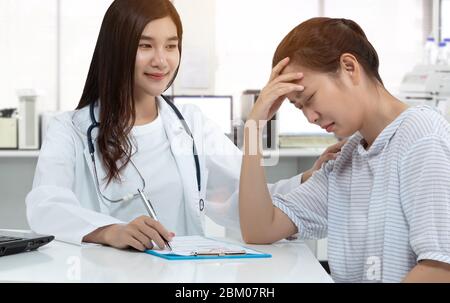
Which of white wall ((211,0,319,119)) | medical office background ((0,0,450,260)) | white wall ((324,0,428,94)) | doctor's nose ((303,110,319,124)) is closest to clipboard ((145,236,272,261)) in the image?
doctor's nose ((303,110,319,124))

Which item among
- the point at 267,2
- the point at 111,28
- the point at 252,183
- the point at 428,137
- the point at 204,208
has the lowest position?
the point at 204,208

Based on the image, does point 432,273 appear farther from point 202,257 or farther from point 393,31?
point 393,31

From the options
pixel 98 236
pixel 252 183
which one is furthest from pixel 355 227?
pixel 98 236

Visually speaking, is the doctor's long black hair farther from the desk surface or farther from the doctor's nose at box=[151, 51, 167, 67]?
the desk surface

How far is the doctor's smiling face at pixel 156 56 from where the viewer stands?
1.67 metres

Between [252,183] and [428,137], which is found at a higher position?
[428,137]

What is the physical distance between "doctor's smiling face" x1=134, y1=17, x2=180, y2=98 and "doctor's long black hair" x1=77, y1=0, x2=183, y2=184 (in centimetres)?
2

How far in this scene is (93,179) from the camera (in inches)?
65.1

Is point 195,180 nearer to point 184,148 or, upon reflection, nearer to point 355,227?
point 184,148

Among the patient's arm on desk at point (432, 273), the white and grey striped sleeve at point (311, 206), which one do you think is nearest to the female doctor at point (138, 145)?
the white and grey striped sleeve at point (311, 206)

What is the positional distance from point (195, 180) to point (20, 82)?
9.48ft

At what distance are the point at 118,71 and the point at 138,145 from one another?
0.64 ft

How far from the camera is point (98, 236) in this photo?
1.36 meters

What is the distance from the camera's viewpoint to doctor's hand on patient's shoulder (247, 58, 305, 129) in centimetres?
128
